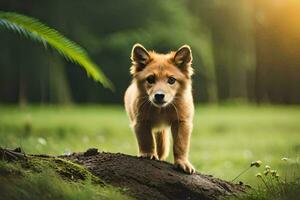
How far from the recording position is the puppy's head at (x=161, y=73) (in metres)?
6.32

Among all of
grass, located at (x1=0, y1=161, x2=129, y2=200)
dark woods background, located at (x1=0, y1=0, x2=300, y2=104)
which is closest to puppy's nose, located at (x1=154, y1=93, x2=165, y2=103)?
grass, located at (x1=0, y1=161, x2=129, y2=200)

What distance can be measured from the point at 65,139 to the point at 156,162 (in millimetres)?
6519

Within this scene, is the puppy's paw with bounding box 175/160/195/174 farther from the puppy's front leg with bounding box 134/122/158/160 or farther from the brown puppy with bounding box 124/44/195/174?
the puppy's front leg with bounding box 134/122/158/160

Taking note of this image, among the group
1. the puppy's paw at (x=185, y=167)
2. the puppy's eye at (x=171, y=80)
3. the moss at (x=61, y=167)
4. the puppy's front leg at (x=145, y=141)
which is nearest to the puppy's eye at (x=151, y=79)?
the puppy's eye at (x=171, y=80)

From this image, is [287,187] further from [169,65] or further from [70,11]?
[70,11]

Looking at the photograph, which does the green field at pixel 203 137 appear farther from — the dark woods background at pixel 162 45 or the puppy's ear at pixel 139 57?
the dark woods background at pixel 162 45

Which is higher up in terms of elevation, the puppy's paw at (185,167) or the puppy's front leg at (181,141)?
the puppy's front leg at (181,141)

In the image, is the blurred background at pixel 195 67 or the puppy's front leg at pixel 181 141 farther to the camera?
the blurred background at pixel 195 67

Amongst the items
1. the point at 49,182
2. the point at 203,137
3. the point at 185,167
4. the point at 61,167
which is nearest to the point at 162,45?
the point at 203,137

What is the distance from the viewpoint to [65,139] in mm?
12336

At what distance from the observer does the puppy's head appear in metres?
6.32

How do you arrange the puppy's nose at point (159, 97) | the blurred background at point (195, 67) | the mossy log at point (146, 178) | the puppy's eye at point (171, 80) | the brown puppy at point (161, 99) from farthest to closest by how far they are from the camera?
the blurred background at point (195, 67), the puppy's eye at point (171, 80), the brown puppy at point (161, 99), the puppy's nose at point (159, 97), the mossy log at point (146, 178)

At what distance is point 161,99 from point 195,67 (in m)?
18.8

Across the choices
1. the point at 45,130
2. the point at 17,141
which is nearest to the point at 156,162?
the point at 17,141
